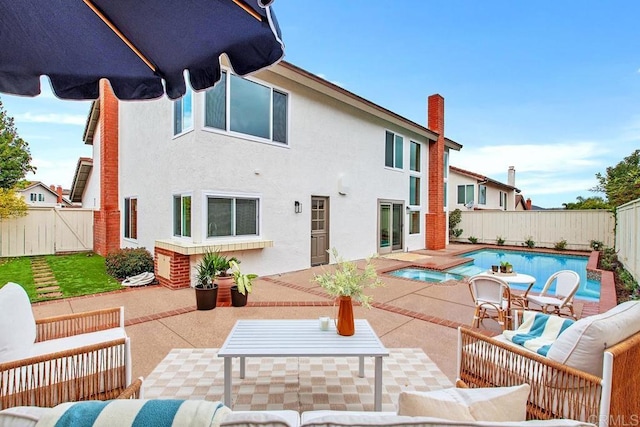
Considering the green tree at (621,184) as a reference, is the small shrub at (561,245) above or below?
below

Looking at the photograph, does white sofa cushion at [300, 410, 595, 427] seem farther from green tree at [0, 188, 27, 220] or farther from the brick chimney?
the brick chimney

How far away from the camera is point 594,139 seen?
1964 centimetres

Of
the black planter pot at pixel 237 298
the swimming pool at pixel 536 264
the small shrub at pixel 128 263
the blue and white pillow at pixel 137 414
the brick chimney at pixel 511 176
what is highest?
the brick chimney at pixel 511 176

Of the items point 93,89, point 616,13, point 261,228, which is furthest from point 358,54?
point 93,89

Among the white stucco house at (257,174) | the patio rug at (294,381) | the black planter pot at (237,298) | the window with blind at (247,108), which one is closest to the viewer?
the patio rug at (294,381)

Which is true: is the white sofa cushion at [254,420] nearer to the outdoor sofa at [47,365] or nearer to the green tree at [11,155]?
the outdoor sofa at [47,365]

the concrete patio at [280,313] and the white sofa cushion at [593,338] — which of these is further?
the concrete patio at [280,313]

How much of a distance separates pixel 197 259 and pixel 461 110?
54.1 feet

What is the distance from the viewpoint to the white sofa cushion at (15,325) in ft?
8.23

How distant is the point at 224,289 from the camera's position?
→ 6.44 metres

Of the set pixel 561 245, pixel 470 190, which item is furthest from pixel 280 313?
pixel 470 190

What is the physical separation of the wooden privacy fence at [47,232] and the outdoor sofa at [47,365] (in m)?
13.3

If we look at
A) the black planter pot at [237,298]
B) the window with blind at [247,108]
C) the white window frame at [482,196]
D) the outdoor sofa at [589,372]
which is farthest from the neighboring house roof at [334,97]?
the white window frame at [482,196]

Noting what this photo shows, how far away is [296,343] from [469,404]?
1.98m
